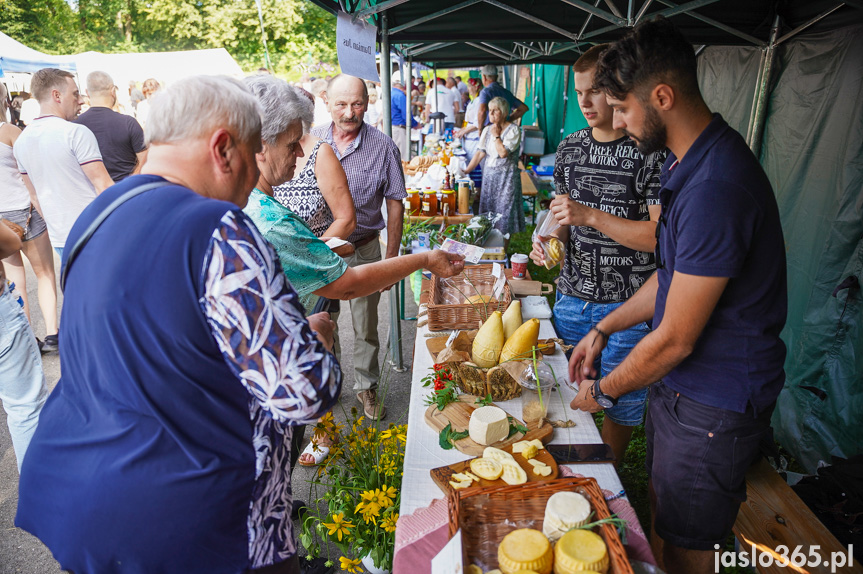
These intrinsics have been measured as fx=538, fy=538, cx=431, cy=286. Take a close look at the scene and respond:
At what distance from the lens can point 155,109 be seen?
1130 millimetres

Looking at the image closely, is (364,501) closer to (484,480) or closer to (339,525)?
A: (339,525)

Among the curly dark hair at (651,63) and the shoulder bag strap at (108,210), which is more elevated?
the curly dark hair at (651,63)

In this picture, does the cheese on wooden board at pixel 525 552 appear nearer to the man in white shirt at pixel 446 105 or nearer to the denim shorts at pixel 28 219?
the denim shorts at pixel 28 219

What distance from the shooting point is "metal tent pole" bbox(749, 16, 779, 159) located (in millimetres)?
3375

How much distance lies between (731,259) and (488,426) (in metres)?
0.84

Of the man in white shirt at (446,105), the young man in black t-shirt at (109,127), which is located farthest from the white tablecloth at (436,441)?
the man in white shirt at (446,105)

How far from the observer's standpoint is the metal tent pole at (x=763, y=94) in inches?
133

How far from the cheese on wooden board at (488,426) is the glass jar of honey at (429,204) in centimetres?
314

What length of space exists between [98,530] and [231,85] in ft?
3.14

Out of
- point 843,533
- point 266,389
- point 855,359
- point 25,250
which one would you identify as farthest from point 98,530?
point 25,250

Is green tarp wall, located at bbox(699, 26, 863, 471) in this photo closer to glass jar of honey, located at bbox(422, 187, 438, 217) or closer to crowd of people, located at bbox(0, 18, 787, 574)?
crowd of people, located at bbox(0, 18, 787, 574)

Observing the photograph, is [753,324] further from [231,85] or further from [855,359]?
[855,359]

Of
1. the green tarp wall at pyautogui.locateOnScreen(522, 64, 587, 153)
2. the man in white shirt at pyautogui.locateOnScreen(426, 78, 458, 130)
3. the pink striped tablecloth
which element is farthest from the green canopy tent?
the man in white shirt at pyautogui.locateOnScreen(426, 78, 458, 130)

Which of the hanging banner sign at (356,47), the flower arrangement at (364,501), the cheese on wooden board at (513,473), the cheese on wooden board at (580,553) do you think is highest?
the hanging banner sign at (356,47)
